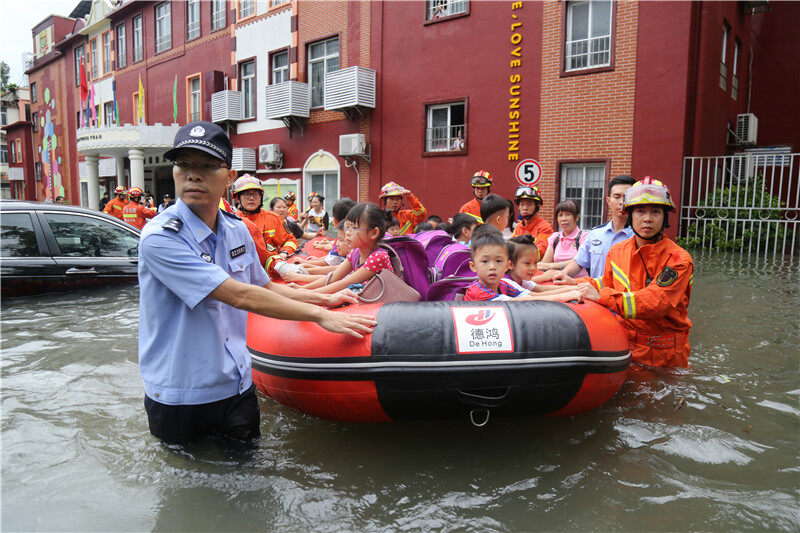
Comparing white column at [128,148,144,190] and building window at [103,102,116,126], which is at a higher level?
building window at [103,102,116,126]

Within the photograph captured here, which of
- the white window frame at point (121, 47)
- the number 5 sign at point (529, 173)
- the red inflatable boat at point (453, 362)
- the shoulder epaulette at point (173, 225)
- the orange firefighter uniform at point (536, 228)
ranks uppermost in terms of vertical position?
the white window frame at point (121, 47)

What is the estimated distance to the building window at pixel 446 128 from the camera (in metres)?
14.1

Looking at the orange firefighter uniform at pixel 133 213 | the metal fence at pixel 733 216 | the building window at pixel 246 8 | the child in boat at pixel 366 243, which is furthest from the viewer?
the building window at pixel 246 8

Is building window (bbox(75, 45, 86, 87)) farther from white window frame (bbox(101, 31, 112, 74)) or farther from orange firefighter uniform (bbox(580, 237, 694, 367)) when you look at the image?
orange firefighter uniform (bbox(580, 237, 694, 367))

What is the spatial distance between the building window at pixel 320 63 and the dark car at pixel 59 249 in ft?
36.2

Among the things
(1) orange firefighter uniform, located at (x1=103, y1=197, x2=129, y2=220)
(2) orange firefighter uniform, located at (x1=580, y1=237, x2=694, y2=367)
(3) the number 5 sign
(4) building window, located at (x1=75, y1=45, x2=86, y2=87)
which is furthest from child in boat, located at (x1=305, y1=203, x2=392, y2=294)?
(4) building window, located at (x1=75, y1=45, x2=86, y2=87)

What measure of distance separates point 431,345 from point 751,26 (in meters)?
16.8

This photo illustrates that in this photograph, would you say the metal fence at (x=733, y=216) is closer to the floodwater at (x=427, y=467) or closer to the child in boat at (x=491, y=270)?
the floodwater at (x=427, y=467)

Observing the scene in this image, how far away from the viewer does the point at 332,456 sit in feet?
10.5

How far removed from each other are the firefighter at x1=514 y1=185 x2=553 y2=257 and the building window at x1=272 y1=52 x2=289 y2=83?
1427 centimetres

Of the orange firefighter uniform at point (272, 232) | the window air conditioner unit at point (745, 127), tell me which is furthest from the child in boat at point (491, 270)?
the window air conditioner unit at point (745, 127)

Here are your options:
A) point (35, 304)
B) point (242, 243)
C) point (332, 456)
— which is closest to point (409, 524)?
point (332, 456)

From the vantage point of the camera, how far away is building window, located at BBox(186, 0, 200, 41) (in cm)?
2164

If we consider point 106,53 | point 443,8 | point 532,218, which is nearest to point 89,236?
point 532,218
